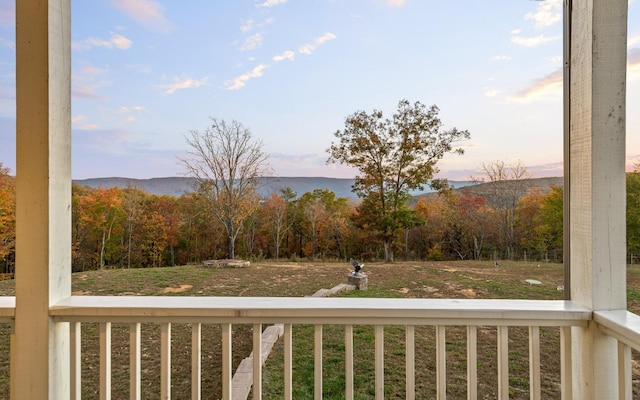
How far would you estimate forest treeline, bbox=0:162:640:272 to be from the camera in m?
1.81

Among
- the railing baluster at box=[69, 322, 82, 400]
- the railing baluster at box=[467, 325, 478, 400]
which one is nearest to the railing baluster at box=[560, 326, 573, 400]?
the railing baluster at box=[467, 325, 478, 400]

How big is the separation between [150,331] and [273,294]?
68 centimetres

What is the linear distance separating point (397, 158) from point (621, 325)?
1.17 metres

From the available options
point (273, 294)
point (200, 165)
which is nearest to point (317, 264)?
point (273, 294)

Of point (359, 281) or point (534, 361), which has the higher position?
point (359, 281)

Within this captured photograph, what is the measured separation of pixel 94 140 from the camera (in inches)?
79.3

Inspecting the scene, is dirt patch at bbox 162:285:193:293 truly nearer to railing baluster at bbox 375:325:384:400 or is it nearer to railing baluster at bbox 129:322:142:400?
railing baluster at bbox 129:322:142:400

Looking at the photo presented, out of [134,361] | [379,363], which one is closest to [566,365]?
[379,363]

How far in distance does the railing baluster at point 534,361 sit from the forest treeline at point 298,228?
674mm

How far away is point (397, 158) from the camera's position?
189cm

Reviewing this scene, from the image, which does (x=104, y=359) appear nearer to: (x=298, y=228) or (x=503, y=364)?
(x=298, y=228)

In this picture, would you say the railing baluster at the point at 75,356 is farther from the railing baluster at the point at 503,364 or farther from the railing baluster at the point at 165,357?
the railing baluster at the point at 503,364

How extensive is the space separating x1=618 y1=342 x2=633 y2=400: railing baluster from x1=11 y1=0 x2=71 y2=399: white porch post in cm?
194

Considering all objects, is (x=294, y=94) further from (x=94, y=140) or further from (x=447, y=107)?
(x=94, y=140)
